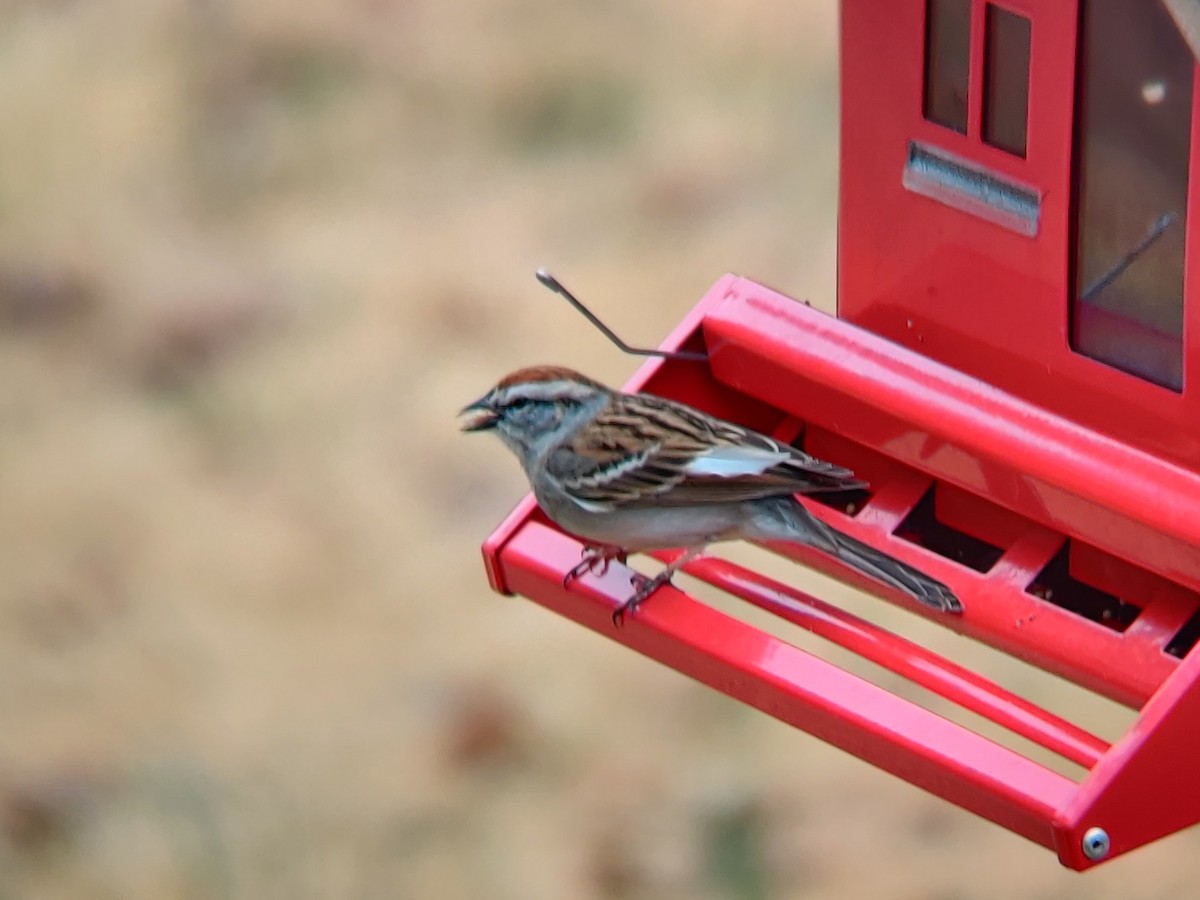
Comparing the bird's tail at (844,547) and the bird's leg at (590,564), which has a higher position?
the bird's tail at (844,547)

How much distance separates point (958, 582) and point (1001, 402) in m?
0.22

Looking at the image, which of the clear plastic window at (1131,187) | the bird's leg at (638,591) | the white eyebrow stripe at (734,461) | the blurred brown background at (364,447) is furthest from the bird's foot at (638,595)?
the blurred brown background at (364,447)

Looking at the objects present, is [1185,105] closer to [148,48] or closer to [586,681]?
[586,681]

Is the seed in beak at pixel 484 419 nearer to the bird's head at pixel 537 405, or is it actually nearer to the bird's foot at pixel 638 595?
the bird's head at pixel 537 405

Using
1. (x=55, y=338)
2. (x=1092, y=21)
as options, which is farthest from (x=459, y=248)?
(x=1092, y=21)

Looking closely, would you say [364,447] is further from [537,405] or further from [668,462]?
[668,462]

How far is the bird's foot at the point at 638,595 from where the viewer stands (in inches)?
101

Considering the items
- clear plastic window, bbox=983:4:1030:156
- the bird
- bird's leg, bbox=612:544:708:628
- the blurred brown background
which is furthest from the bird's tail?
the blurred brown background

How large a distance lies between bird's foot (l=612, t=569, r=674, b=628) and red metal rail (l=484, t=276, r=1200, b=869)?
1 cm

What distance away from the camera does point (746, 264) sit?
17.5 ft

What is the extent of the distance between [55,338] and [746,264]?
1740 mm

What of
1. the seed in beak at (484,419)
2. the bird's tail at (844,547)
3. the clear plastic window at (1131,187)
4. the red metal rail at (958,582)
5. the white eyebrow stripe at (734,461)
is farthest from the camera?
the seed in beak at (484,419)

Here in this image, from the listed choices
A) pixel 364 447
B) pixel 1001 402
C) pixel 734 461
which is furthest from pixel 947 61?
pixel 364 447

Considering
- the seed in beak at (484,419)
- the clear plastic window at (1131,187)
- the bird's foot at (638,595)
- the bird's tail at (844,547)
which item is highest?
the clear plastic window at (1131,187)
